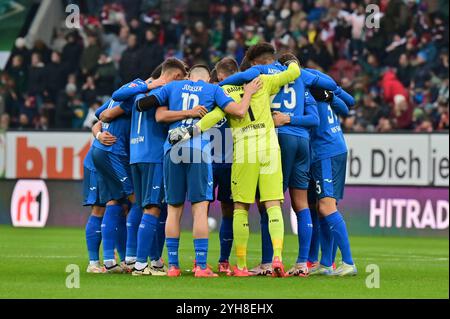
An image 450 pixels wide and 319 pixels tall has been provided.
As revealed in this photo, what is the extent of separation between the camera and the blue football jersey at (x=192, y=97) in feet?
42.7

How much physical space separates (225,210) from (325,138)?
1446 millimetres

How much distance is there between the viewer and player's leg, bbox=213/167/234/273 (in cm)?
1388

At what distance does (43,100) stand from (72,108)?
113 centimetres

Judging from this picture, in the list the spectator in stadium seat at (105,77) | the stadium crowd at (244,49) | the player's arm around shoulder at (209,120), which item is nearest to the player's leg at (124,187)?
the player's arm around shoulder at (209,120)

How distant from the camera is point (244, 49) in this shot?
28500 millimetres

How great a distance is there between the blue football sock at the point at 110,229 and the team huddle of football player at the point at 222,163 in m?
0.01

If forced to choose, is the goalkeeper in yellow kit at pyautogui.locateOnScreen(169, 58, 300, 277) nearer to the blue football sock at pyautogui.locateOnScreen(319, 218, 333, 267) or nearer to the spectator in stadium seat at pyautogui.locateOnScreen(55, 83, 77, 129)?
the blue football sock at pyautogui.locateOnScreen(319, 218, 333, 267)

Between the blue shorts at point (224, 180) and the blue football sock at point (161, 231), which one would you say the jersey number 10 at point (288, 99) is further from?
the blue football sock at point (161, 231)

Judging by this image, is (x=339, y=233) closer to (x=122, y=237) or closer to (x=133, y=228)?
(x=133, y=228)

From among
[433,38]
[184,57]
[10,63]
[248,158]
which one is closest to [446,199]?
[433,38]

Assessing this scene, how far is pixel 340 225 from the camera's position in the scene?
1362 centimetres

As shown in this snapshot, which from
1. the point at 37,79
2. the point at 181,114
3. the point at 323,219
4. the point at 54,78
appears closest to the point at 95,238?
the point at 181,114
